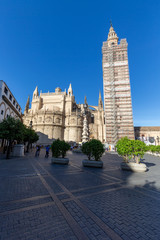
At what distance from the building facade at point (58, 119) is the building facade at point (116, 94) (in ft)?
25.3

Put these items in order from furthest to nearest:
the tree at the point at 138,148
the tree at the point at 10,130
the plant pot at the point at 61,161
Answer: the tree at the point at 10,130
the plant pot at the point at 61,161
the tree at the point at 138,148

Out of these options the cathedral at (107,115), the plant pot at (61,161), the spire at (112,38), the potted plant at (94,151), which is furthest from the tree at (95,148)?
the spire at (112,38)

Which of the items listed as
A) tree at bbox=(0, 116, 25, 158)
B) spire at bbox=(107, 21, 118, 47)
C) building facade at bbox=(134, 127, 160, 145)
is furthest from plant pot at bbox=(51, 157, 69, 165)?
spire at bbox=(107, 21, 118, 47)

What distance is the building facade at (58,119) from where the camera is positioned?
139 ft

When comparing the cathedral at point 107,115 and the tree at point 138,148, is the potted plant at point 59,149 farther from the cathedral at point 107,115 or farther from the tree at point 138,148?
the cathedral at point 107,115

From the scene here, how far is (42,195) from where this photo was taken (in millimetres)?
3834

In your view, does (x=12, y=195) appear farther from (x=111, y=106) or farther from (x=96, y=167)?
(x=111, y=106)

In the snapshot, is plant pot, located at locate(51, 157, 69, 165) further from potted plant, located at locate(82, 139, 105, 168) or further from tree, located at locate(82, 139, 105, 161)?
tree, located at locate(82, 139, 105, 161)

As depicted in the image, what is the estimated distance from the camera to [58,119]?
1747 inches

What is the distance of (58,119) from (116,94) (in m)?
24.0

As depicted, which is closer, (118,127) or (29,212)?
(29,212)

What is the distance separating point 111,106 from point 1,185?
132ft

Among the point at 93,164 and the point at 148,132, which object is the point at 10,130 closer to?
the point at 93,164

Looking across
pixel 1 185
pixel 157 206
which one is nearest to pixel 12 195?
pixel 1 185
